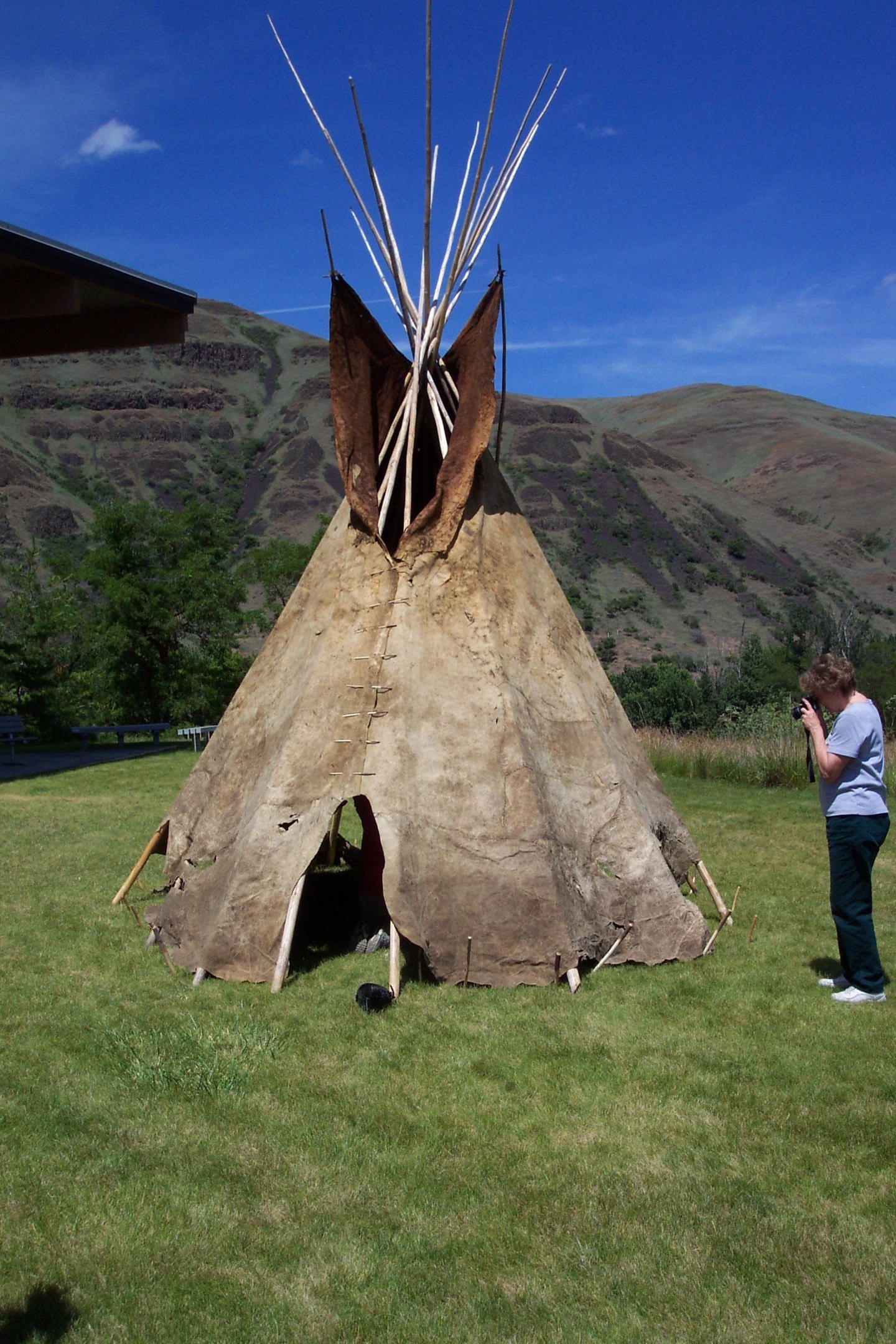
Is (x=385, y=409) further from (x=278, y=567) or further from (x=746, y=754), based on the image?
(x=278, y=567)

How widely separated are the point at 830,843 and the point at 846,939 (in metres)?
0.55

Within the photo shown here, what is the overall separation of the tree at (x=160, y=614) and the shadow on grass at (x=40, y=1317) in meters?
19.9

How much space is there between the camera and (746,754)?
51.4ft

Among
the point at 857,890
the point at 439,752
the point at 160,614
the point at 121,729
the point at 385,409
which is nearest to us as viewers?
the point at 857,890

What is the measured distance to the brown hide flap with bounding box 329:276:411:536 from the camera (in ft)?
24.0

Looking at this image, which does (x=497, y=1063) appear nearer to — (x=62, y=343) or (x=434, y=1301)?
(x=434, y=1301)

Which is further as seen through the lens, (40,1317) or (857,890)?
(857,890)

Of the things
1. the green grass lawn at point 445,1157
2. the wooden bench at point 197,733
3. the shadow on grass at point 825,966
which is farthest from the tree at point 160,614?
the shadow on grass at point 825,966

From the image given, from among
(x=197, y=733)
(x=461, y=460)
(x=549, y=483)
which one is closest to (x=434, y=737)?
(x=461, y=460)

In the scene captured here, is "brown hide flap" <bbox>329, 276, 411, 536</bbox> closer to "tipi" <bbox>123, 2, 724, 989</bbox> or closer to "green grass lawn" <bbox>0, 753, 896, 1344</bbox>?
"tipi" <bbox>123, 2, 724, 989</bbox>

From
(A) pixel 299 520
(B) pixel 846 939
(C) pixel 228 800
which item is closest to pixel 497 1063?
(B) pixel 846 939

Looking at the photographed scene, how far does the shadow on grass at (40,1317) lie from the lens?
3.08 m

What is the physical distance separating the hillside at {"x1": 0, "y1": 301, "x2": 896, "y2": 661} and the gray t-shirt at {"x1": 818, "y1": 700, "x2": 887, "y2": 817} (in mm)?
41298

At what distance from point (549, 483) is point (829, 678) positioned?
226 ft
